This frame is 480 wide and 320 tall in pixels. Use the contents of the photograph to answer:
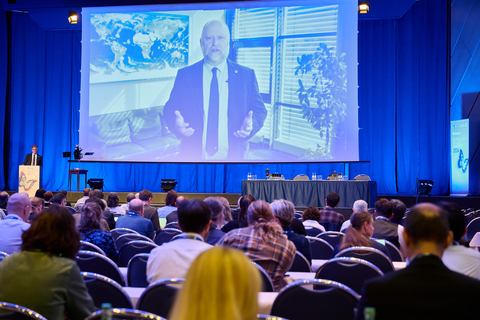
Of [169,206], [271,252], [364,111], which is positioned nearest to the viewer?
[271,252]

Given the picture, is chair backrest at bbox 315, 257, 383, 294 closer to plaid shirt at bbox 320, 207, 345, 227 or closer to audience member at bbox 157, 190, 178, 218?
plaid shirt at bbox 320, 207, 345, 227

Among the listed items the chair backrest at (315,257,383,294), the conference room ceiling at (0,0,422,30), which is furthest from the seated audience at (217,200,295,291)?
the conference room ceiling at (0,0,422,30)

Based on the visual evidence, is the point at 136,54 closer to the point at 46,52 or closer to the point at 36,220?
the point at 46,52

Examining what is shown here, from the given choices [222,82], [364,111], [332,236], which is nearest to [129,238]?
[332,236]

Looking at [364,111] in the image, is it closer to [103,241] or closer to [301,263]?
[301,263]

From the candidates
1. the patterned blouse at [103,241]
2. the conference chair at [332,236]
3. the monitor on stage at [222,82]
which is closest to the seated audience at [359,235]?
the conference chair at [332,236]

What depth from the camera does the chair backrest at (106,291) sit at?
1.94m

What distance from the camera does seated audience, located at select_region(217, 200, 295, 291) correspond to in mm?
2684

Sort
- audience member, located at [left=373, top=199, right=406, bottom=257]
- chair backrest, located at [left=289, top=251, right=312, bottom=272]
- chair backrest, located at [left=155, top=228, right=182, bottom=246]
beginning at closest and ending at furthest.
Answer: chair backrest, located at [left=289, top=251, right=312, bottom=272] → chair backrest, located at [left=155, top=228, right=182, bottom=246] → audience member, located at [left=373, top=199, right=406, bottom=257]

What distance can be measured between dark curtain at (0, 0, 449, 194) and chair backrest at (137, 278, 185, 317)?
11.0m

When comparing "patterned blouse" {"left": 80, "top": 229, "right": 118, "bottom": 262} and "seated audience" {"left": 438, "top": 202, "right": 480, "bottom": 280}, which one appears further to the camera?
"patterned blouse" {"left": 80, "top": 229, "right": 118, "bottom": 262}

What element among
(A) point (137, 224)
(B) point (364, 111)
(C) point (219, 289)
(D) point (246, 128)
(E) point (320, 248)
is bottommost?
(E) point (320, 248)

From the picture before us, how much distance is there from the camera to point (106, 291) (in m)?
2.03

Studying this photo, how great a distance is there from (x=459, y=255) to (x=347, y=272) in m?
0.57
